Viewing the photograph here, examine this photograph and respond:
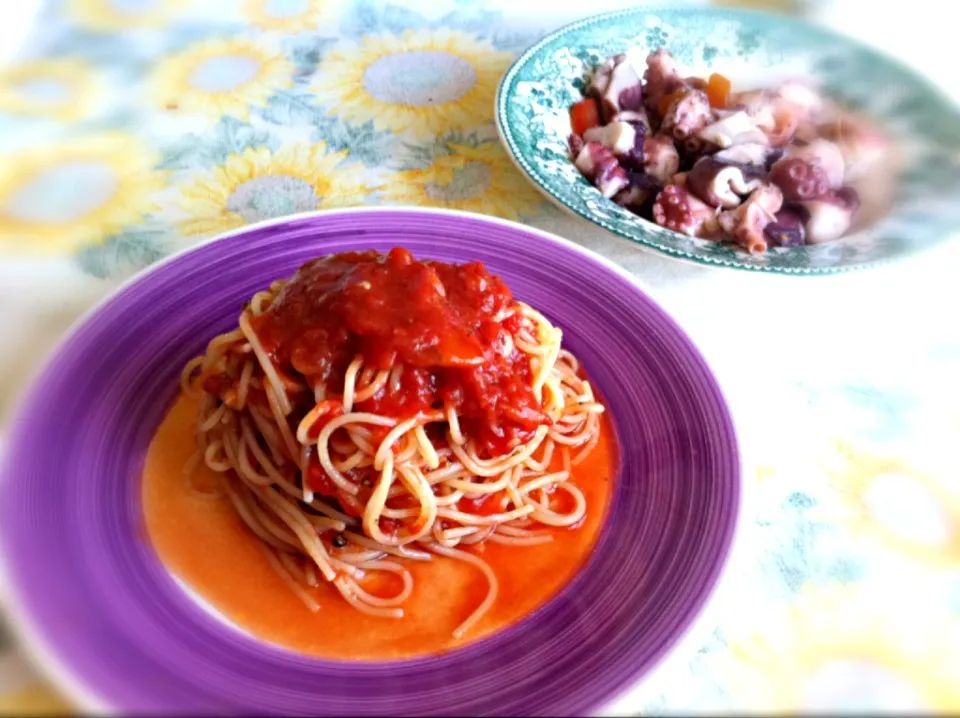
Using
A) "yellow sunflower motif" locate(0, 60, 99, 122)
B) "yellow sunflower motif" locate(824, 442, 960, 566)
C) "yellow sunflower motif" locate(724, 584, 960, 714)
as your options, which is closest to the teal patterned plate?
"yellow sunflower motif" locate(824, 442, 960, 566)

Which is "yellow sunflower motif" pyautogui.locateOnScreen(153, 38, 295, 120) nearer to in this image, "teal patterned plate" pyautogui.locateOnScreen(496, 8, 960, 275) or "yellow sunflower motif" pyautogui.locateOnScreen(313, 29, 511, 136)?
"yellow sunflower motif" pyautogui.locateOnScreen(313, 29, 511, 136)

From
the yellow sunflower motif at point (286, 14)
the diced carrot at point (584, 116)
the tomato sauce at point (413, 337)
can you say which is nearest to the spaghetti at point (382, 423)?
the tomato sauce at point (413, 337)

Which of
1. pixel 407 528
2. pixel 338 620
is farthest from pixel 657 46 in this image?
pixel 338 620

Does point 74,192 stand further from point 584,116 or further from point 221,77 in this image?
point 584,116

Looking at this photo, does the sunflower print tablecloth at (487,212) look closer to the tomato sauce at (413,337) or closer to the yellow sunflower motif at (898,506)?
the yellow sunflower motif at (898,506)

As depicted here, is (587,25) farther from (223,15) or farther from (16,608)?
(16,608)

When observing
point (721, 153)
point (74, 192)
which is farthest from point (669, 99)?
point (74, 192)

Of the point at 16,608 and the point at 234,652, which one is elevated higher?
the point at 16,608
